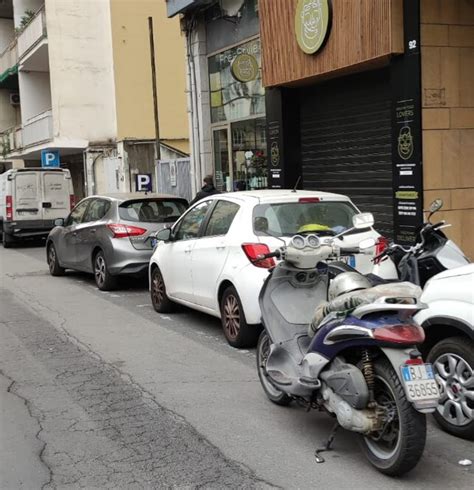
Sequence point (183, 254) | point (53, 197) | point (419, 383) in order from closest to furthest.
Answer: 1. point (419, 383)
2. point (183, 254)
3. point (53, 197)

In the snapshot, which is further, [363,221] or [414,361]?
[363,221]

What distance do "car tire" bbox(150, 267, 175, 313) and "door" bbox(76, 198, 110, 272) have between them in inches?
87.5

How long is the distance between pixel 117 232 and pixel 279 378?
6364 millimetres

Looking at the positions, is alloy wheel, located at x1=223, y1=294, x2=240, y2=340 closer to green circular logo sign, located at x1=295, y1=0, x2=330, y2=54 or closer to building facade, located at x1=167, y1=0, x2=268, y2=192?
green circular logo sign, located at x1=295, y1=0, x2=330, y2=54

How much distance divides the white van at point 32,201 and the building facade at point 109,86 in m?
2.73

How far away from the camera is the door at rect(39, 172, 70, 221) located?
19.5 metres

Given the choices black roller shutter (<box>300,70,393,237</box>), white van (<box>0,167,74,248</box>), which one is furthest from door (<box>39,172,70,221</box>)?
black roller shutter (<box>300,70,393,237</box>)

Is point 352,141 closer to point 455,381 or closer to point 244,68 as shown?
point 244,68

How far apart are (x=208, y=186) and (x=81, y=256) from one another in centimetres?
309

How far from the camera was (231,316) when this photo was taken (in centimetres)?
692

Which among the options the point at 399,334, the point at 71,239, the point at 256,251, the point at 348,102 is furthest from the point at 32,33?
the point at 399,334

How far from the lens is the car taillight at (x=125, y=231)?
10398 mm

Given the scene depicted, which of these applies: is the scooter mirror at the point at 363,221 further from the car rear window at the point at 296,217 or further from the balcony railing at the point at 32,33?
the balcony railing at the point at 32,33

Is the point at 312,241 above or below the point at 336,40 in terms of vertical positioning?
below
